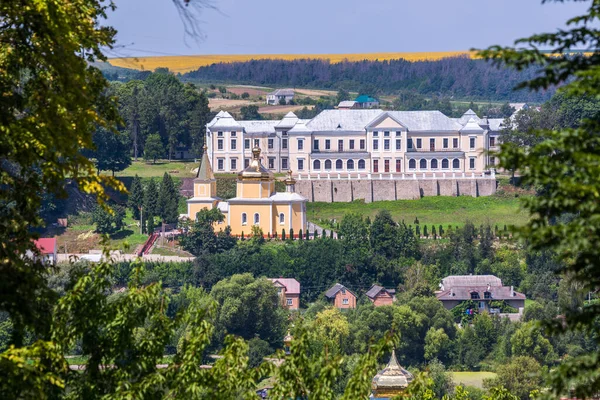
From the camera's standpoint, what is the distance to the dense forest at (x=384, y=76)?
142m

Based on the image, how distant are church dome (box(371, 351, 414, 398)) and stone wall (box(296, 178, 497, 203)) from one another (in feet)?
157

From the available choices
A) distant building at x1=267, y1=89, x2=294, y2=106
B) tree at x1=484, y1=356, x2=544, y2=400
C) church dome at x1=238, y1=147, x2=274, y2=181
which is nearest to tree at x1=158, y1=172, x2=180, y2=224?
church dome at x1=238, y1=147, x2=274, y2=181

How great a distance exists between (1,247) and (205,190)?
2421 inches

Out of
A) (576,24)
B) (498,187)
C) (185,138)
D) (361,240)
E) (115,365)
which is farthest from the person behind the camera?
(185,138)

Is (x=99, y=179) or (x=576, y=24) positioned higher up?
(x=576, y=24)

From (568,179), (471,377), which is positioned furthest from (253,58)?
(568,179)

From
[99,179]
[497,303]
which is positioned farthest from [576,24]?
[497,303]

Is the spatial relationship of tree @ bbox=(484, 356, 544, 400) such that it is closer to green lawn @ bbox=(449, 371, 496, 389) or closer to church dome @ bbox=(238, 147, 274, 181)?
green lawn @ bbox=(449, 371, 496, 389)

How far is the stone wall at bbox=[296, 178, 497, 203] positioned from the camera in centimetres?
7700

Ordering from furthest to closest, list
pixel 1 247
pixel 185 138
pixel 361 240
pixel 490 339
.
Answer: pixel 185 138
pixel 361 240
pixel 490 339
pixel 1 247

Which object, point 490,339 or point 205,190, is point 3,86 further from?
point 205,190

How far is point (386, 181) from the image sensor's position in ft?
254

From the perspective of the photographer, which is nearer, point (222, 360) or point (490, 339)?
point (222, 360)

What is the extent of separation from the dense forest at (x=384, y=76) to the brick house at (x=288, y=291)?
237 feet
